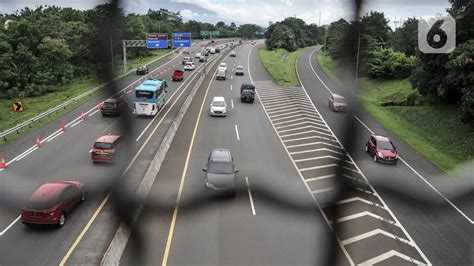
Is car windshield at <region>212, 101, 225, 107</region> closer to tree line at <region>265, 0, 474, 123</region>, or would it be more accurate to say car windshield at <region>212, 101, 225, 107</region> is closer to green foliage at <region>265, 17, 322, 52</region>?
tree line at <region>265, 0, 474, 123</region>

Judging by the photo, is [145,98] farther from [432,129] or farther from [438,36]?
[432,129]

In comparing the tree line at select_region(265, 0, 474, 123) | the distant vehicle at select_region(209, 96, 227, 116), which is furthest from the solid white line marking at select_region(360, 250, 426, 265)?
the distant vehicle at select_region(209, 96, 227, 116)

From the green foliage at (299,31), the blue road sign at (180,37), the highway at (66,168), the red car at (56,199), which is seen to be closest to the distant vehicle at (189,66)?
the highway at (66,168)

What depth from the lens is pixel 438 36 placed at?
1160 mm

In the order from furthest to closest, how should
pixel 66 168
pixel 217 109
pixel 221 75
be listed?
pixel 221 75 < pixel 217 109 < pixel 66 168

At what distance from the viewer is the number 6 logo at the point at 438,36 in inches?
43.8

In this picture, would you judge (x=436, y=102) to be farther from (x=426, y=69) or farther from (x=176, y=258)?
(x=176, y=258)

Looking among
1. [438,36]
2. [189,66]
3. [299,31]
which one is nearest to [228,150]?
[299,31]

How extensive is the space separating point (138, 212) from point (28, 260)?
5.68 meters

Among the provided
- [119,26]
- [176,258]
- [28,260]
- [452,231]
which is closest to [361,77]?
[119,26]

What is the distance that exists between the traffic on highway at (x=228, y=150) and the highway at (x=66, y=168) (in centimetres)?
3

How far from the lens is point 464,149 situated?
41.2ft

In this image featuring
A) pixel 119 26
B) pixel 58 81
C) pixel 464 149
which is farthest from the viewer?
pixel 464 149

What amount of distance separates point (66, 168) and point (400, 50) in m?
8.97
